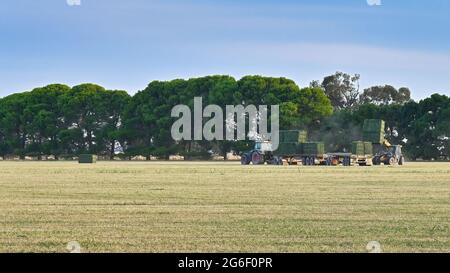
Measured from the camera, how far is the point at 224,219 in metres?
19.0

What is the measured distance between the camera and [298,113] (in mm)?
98250

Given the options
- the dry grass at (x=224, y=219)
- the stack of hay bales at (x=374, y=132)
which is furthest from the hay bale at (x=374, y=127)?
the dry grass at (x=224, y=219)

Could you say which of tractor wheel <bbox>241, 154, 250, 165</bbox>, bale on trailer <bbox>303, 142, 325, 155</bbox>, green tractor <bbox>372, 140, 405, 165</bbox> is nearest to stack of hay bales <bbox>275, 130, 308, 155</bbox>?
bale on trailer <bbox>303, 142, 325, 155</bbox>

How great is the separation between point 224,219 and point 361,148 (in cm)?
5367

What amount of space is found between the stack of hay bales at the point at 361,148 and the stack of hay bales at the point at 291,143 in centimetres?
560

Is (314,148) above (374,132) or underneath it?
underneath

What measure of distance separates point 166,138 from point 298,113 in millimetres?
14038

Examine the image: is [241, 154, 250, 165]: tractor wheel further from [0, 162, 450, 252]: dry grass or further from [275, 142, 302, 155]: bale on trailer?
[0, 162, 450, 252]: dry grass

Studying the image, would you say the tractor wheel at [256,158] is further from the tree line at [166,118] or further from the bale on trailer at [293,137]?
the tree line at [166,118]

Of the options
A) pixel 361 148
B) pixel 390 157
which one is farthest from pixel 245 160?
pixel 390 157

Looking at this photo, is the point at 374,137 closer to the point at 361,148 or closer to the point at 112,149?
the point at 361,148

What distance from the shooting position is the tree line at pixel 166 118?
9512cm
